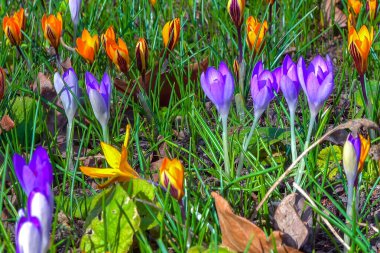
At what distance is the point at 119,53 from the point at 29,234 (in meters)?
0.98

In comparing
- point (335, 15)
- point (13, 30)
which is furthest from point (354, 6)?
point (13, 30)

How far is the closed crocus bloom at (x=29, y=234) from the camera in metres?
1.05

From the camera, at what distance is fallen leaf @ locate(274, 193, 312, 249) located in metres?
1.39

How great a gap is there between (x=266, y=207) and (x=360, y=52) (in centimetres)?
51

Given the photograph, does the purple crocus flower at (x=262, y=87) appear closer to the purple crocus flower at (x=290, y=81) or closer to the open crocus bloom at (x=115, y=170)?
the purple crocus flower at (x=290, y=81)

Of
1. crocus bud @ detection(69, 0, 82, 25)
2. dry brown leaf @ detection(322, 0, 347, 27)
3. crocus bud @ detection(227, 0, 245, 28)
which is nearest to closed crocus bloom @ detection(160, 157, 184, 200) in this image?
crocus bud @ detection(227, 0, 245, 28)

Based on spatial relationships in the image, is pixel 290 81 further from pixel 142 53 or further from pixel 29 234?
pixel 29 234

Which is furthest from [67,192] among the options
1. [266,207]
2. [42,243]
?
[42,243]

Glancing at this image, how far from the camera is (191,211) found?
57.6 inches

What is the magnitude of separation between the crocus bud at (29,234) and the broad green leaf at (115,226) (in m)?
0.30

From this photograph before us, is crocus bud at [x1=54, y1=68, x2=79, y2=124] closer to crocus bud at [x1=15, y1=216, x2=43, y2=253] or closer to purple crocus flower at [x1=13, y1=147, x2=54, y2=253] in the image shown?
purple crocus flower at [x1=13, y1=147, x2=54, y2=253]

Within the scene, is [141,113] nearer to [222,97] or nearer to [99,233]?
[222,97]

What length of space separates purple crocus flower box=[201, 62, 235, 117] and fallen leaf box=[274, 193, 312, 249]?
0.28 m

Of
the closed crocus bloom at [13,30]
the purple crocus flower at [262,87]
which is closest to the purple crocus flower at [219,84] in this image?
the purple crocus flower at [262,87]
